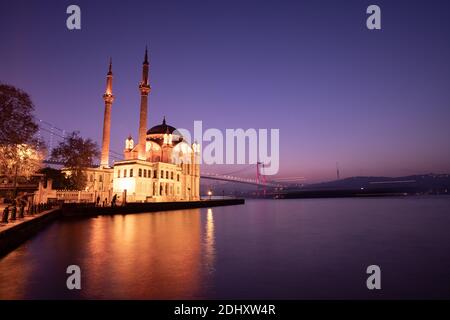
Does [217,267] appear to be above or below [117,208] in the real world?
below

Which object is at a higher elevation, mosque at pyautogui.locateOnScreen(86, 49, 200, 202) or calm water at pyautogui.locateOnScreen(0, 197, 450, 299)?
mosque at pyautogui.locateOnScreen(86, 49, 200, 202)

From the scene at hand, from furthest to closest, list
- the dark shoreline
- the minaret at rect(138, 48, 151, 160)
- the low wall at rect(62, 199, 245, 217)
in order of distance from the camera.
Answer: the minaret at rect(138, 48, 151, 160)
the low wall at rect(62, 199, 245, 217)
the dark shoreline

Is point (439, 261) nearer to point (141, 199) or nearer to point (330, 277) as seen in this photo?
point (330, 277)

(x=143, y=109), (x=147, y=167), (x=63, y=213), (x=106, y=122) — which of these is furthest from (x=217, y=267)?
(x=106, y=122)

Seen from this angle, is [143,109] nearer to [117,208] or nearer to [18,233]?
[117,208]

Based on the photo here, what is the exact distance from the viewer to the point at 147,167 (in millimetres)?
51719

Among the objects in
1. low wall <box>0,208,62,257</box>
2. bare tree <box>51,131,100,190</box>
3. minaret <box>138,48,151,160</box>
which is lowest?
low wall <box>0,208,62,257</box>

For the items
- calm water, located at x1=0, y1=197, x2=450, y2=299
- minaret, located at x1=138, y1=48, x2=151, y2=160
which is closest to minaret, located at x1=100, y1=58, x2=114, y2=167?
minaret, located at x1=138, y1=48, x2=151, y2=160

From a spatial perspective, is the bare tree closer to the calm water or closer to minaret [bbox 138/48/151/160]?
minaret [bbox 138/48/151/160]

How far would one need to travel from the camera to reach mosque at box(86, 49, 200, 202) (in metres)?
49.8

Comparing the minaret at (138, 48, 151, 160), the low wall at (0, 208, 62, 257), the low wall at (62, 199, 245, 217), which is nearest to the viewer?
the low wall at (0, 208, 62, 257)

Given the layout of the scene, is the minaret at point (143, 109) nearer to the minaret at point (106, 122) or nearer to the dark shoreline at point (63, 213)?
the minaret at point (106, 122)

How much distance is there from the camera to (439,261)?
12805 millimetres

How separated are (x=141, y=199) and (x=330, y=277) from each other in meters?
43.4
